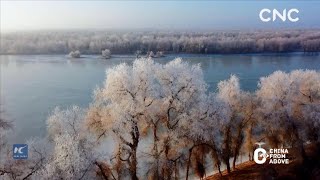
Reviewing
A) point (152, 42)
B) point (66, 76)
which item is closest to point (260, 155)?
point (152, 42)

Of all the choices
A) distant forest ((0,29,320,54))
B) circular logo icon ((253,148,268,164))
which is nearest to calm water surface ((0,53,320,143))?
distant forest ((0,29,320,54))

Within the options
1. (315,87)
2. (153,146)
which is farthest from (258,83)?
(153,146)

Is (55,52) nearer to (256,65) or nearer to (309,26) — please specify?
(256,65)

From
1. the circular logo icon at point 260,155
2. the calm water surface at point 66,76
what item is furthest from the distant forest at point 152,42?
the circular logo icon at point 260,155

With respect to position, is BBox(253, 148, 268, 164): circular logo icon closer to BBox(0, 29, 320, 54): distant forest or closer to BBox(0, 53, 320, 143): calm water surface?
BBox(0, 53, 320, 143): calm water surface

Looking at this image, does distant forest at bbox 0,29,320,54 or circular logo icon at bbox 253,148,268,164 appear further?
distant forest at bbox 0,29,320,54

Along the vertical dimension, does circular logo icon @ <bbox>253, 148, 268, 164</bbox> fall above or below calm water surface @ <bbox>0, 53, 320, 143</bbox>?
below
